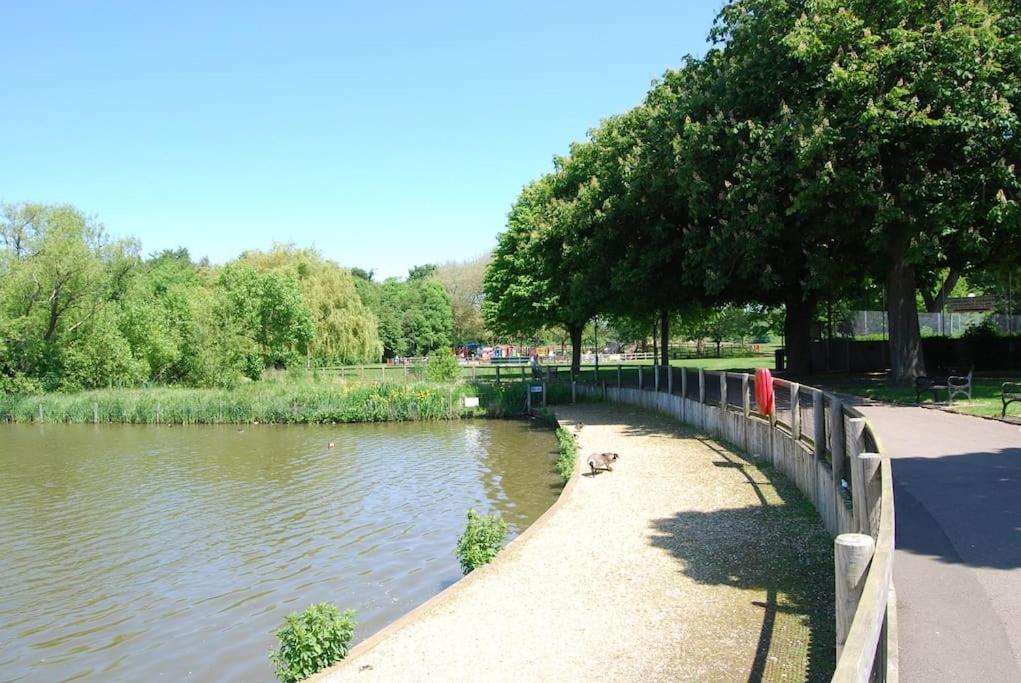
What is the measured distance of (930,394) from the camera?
20578mm

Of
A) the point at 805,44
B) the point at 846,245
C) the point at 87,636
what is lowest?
the point at 87,636

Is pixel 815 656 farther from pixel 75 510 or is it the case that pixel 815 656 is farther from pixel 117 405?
pixel 117 405

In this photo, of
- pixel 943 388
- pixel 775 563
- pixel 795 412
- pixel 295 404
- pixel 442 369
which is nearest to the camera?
pixel 775 563

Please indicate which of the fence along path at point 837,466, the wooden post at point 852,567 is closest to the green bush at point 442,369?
the fence along path at point 837,466

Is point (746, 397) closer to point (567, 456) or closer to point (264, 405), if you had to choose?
point (567, 456)

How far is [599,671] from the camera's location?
603 cm

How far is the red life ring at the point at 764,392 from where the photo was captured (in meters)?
14.9

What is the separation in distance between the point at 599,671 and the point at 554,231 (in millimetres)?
27219

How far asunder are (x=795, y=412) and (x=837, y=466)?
12.4ft

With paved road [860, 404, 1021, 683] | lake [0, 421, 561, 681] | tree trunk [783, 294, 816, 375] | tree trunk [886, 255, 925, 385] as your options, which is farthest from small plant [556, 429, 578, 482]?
tree trunk [783, 294, 816, 375]

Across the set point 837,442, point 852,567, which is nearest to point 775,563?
point 837,442

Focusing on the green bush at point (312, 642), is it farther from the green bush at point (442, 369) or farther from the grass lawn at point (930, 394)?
the green bush at point (442, 369)

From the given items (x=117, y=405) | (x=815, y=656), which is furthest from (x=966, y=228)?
(x=117, y=405)

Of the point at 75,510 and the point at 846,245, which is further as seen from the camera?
the point at 846,245
